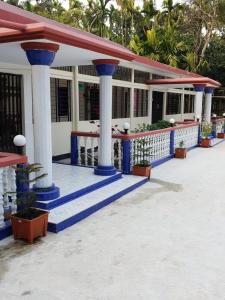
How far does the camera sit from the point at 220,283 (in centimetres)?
325

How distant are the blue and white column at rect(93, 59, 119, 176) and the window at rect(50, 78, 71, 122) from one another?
8.08 feet

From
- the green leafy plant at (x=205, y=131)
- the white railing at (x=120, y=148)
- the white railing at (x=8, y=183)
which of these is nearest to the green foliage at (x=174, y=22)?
the green leafy plant at (x=205, y=131)

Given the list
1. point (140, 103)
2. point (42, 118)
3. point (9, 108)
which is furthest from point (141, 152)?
point (140, 103)

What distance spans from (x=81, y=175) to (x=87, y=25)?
1796 cm

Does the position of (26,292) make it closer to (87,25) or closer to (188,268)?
(188,268)

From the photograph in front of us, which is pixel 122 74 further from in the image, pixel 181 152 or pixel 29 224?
pixel 29 224

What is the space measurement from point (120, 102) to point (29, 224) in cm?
814

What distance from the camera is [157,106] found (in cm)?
1491

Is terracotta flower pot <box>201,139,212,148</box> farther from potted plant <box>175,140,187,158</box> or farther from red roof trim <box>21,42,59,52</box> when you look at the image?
red roof trim <box>21,42,59,52</box>

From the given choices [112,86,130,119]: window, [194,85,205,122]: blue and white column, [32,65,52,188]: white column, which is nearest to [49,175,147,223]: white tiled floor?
[32,65,52,188]: white column

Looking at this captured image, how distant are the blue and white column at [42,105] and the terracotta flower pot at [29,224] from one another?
82 centimetres

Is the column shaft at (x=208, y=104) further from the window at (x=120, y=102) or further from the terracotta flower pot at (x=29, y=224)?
the terracotta flower pot at (x=29, y=224)

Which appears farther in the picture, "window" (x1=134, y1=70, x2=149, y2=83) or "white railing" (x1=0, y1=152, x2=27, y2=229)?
"window" (x1=134, y1=70, x2=149, y2=83)

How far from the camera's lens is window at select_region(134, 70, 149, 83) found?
12.3m
